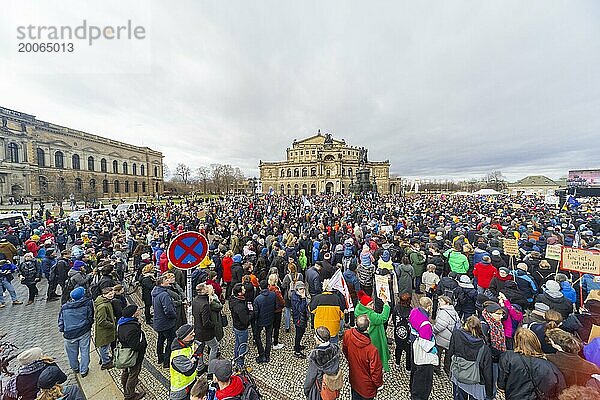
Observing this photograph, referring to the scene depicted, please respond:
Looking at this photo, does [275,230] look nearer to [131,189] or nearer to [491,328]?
[491,328]

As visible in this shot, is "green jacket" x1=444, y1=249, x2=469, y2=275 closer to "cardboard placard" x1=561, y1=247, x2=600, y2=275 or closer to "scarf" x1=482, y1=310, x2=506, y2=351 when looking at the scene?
"cardboard placard" x1=561, y1=247, x2=600, y2=275

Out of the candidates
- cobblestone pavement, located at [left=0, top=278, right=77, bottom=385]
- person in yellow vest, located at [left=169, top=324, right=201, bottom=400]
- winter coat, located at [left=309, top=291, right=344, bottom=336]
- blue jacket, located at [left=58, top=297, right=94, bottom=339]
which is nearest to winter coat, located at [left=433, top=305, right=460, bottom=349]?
winter coat, located at [left=309, top=291, right=344, bottom=336]

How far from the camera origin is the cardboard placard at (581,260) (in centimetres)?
627

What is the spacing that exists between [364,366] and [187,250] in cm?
342

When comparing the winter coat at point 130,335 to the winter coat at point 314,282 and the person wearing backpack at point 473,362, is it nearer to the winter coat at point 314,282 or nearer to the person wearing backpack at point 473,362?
the winter coat at point 314,282

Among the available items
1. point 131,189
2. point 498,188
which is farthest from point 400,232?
point 498,188

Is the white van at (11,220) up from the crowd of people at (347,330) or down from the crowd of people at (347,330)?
up

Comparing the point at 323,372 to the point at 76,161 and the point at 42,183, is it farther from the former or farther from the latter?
the point at 76,161

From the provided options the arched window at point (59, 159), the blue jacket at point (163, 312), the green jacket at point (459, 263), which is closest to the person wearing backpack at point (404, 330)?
the green jacket at point (459, 263)

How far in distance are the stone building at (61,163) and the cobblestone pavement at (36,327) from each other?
3914 centimetres

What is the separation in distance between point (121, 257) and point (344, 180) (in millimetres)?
79786

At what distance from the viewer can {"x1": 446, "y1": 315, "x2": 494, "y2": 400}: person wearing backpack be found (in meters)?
3.56

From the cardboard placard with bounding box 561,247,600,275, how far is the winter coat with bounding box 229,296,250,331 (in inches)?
314

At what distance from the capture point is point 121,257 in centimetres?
982
